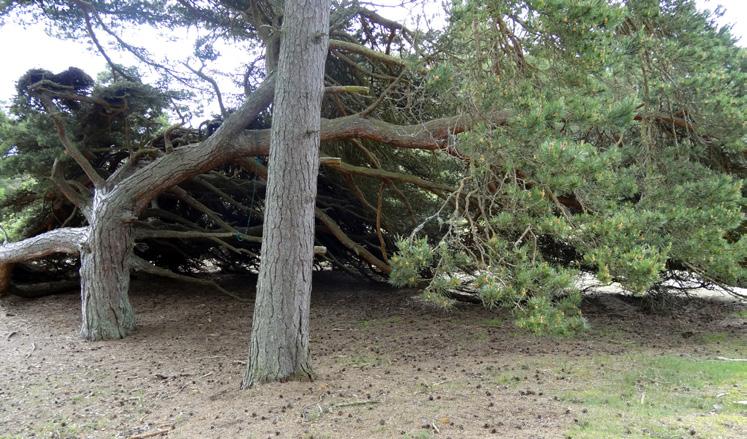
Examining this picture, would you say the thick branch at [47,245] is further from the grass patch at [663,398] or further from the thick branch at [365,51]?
the grass patch at [663,398]

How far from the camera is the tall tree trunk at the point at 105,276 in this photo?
268 inches

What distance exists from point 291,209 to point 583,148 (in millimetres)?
2427

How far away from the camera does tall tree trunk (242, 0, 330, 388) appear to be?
454 centimetres

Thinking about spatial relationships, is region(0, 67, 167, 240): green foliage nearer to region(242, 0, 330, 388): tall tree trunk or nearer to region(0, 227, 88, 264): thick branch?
region(0, 227, 88, 264): thick branch

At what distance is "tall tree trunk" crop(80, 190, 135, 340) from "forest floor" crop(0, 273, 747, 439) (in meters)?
0.26

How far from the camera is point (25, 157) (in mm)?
7762

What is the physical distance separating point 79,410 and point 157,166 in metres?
3.38

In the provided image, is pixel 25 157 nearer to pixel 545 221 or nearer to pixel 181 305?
pixel 181 305

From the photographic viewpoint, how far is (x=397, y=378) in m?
4.94

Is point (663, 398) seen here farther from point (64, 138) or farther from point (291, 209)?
point (64, 138)

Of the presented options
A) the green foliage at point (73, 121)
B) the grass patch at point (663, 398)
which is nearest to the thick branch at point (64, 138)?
the green foliage at point (73, 121)

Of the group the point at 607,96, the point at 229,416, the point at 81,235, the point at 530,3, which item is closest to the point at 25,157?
the point at 81,235

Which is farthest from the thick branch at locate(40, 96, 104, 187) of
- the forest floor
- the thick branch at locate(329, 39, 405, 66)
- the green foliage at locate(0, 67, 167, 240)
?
the thick branch at locate(329, 39, 405, 66)

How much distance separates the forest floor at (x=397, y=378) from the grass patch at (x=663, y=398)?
0.7 inches
